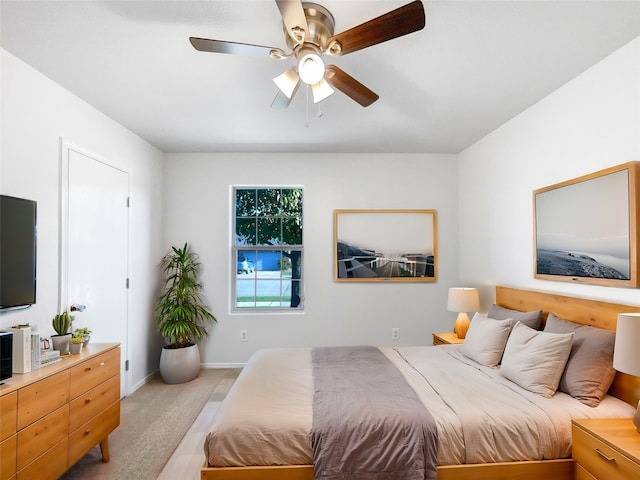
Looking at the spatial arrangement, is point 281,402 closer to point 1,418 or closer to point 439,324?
point 1,418

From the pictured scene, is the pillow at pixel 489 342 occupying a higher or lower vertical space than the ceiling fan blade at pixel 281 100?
lower

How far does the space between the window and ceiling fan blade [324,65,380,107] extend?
2451mm

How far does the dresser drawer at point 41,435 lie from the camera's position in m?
1.79

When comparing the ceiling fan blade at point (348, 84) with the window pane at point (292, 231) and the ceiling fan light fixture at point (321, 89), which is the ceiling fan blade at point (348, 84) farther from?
the window pane at point (292, 231)

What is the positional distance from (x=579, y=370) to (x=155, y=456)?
280 centimetres

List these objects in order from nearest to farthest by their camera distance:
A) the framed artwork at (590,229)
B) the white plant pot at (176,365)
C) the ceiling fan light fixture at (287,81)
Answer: the ceiling fan light fixture at (287,81) → the framed artwork at (590,229) → the white plant pot at (176,365)

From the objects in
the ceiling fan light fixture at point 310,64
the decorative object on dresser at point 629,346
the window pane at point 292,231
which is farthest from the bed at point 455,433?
the window pane at point 292,231

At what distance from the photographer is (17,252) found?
2268mm

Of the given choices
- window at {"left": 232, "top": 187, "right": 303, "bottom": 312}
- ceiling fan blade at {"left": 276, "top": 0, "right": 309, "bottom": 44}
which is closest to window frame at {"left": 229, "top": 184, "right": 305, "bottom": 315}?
window at {"left": 232, "top": 187, "right": 303, "bottom": 312}

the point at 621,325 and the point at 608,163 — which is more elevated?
the point at 608,163

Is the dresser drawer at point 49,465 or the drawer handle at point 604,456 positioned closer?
the drawer handle at point 604,456

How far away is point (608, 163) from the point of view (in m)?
2.33

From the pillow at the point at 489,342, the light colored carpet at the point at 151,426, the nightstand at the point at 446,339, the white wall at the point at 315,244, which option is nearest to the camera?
the light colored carpet at the point at 151,426

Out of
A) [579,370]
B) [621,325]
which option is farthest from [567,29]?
[579,370]
